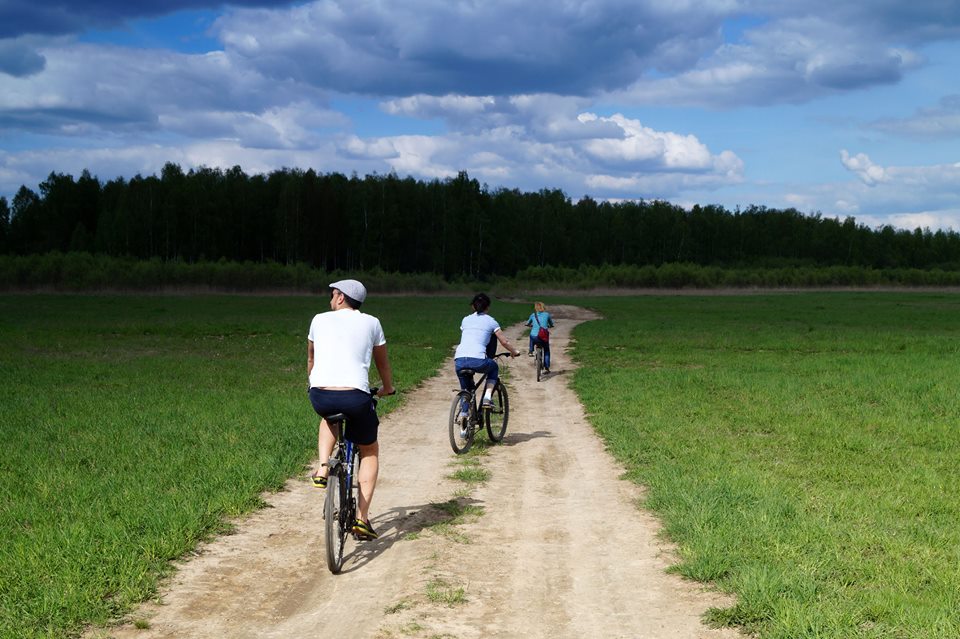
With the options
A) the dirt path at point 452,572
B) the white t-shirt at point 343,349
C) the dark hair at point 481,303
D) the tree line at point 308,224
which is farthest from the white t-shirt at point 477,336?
the tree line at point 308,224

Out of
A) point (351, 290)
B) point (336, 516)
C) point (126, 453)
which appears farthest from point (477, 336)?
point (336, 516)

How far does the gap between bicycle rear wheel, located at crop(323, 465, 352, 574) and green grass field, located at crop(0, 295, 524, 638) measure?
130 cm

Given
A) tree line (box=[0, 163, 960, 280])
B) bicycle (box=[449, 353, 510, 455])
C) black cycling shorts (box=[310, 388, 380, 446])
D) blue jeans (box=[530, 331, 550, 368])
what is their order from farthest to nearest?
tree line (box=[0, 163, 960, 280]) < blue jeans (box=[530, 331, 550, 368]) < bicycle (box=[449, 353, 510, 455]) < black cycling shorts (box=[310, 388, 380, 446])

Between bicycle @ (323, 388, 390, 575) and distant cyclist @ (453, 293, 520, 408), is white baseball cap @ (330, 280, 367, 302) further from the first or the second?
distant cyclist @ (453, 293, 520, 408)

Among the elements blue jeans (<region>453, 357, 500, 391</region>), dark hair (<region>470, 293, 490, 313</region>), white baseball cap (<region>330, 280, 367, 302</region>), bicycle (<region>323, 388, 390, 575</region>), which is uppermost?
white baseball cap (<region>330, 280, 367, 302</region>)

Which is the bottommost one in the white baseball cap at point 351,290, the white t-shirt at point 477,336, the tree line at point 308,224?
the white t-shirt at point 477,336

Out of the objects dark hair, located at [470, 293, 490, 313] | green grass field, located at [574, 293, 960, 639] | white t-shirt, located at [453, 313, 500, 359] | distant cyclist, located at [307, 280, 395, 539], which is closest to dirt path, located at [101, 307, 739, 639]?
green grass field, located at [574, 293, 960, 639]

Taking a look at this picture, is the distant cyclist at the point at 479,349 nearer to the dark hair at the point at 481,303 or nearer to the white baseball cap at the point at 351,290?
the dark hair at the point at 481,303

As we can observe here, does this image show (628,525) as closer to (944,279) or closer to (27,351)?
(27,351)

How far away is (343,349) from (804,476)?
6.09 m

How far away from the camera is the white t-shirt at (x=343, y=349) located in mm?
7047

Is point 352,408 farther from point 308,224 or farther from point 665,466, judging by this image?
point 308,224

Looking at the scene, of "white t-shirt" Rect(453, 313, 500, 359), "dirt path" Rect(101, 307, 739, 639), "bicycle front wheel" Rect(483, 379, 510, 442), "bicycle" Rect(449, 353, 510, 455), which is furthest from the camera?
"bicycle front wheel" Rect(483, 379, 510, 442)

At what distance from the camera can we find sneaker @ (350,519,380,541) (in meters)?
7.19
